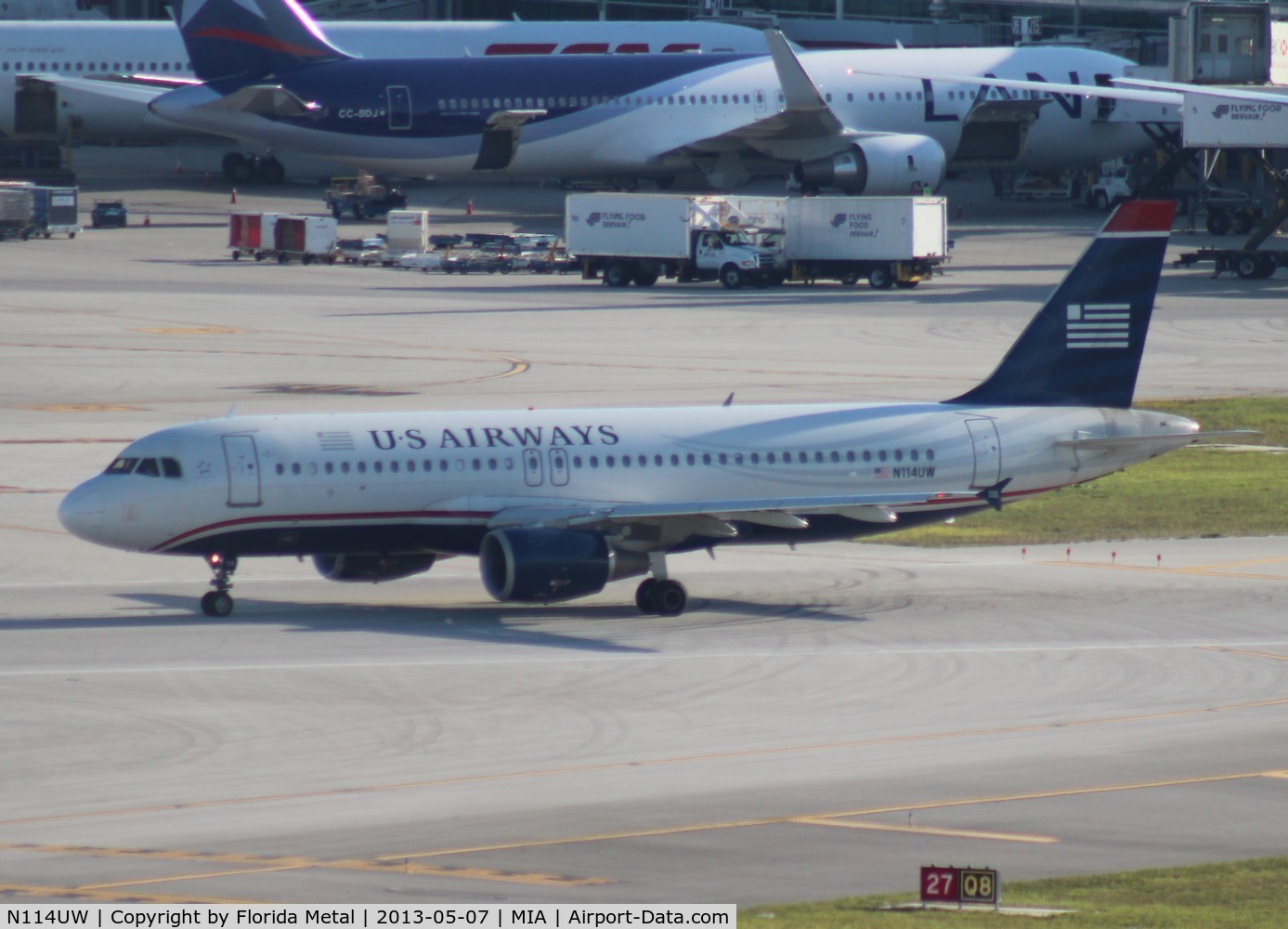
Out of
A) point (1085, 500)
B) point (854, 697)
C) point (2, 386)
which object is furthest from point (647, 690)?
point (2, 386)

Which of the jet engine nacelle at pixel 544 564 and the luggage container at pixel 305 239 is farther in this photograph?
the luggage container at pixel 305 239

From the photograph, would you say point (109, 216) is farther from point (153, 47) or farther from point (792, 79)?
point (792, 79)

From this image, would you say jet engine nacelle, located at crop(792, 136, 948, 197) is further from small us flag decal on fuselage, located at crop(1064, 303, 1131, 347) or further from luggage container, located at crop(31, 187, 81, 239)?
small us flag decal on fuselage, located at crop(1064, 303, 1131, 347)

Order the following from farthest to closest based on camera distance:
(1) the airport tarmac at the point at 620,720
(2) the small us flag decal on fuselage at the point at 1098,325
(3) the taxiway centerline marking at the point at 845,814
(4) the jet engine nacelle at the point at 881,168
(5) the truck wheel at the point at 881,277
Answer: (4) the jet engine nacelle at the point at 881,168, (5) the truck wheel at the point at 881,277, (2) the small us flag decal on fuselage at the point at 1098,325, (3) the taxiway centerline marking at the point at 845,814, (1) the airport tarmac at the point at 620,720

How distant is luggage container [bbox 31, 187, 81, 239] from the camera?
104250 millimetres

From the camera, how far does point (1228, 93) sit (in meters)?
86.6

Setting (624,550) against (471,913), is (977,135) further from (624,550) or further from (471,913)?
(471,913)

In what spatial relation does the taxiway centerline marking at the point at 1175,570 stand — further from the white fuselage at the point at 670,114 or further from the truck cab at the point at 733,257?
the white fuselage at the point at 670,114

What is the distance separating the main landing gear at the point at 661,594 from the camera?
34812 mm

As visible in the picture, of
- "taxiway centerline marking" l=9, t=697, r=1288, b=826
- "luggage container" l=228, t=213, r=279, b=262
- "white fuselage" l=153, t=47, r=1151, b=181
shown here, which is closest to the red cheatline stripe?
"taxiway centerline marking" l=9, t=697, r=1288, b=826

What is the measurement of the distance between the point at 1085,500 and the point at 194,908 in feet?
114

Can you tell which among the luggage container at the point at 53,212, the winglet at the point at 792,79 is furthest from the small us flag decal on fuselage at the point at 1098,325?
the luggage container at the point at 53,212

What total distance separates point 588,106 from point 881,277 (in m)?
22.7

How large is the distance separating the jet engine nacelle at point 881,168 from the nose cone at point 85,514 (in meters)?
68.9
